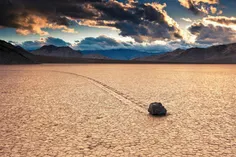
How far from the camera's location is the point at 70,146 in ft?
20.6

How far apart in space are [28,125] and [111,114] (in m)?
2.97

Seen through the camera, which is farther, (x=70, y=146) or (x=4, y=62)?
(x=4, y=62)

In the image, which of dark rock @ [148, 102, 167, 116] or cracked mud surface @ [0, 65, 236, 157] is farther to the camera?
dark rock @ [148, 102, 167, 116]

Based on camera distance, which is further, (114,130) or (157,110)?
(157,110)

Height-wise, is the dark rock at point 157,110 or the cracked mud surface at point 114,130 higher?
the dark rock at point 157,110

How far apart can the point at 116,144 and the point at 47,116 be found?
409 cm

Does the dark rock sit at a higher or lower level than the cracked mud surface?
higher

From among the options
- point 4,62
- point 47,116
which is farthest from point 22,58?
point 47,116

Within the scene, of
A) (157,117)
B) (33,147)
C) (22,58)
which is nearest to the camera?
(33,147)

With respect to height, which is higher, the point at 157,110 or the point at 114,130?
the point at 157,110

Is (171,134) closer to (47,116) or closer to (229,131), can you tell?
(229,131)

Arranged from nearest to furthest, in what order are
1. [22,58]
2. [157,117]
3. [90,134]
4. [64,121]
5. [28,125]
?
[90,134], [28,125], [64,121], [157,117], [22,58]

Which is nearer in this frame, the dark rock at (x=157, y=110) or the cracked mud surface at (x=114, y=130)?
the cracked mud surface at (x=114, y=130)

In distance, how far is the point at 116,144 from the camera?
6.44 meters
